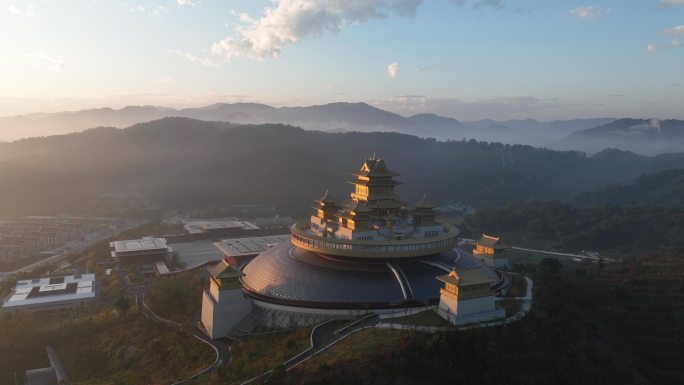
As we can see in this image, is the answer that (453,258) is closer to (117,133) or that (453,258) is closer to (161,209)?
(161,209)

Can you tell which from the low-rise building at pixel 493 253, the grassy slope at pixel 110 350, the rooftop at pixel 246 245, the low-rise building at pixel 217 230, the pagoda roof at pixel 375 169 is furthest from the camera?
the low-rise building at pixel 217 230

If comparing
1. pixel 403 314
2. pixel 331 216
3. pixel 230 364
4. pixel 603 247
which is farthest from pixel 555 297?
pixel 603 247

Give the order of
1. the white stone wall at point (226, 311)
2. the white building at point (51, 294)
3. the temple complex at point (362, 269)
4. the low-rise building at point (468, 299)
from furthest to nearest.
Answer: the white building at point (51, 294), the white stone wall at point (226, 311), the temple complex at point (362, 269), the low-rise building at point (468, 299)

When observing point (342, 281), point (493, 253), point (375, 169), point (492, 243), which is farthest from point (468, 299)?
point (492, 243)

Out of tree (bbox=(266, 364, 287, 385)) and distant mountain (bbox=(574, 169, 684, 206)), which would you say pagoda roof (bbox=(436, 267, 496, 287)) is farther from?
distant mountain (bbox=(574, 169, 684, 206))

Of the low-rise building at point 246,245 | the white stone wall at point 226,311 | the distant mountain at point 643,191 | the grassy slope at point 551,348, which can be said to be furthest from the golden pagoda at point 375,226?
the distant mountain at point 643,191

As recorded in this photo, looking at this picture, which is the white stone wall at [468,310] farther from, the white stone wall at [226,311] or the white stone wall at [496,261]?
the white stone wall at [496,261]
